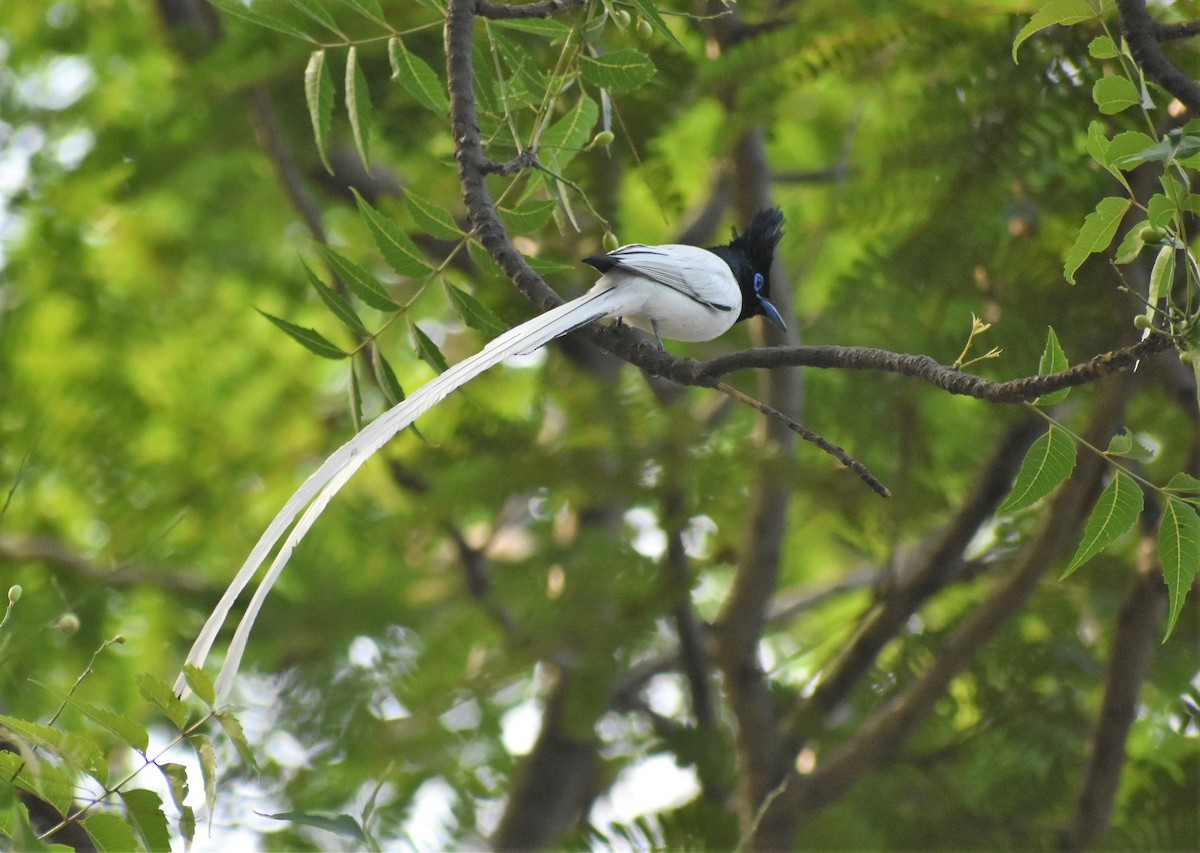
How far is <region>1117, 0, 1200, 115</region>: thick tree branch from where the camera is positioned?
1.72 metres

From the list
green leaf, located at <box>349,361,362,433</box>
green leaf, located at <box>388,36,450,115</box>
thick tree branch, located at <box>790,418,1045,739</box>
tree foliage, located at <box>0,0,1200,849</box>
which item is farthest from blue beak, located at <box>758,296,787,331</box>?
green leaf, located at <box>349,361,362,433</box>

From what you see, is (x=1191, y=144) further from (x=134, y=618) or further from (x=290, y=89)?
(x=134, y=618)

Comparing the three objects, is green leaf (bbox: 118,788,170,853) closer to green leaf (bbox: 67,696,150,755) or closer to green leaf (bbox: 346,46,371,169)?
green leaf (bbox: 67,696,150,755)

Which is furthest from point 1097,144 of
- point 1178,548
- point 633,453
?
point 633,453

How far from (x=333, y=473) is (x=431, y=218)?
0.55m

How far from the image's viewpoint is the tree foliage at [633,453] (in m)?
2.77

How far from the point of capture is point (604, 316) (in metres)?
2.29

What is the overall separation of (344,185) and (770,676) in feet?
7.81

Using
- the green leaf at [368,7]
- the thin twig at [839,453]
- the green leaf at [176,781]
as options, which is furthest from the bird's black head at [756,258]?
the green leaf at [176,781]

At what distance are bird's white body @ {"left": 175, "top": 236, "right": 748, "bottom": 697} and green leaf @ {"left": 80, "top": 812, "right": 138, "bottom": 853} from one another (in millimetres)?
150

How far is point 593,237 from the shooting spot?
3619mm

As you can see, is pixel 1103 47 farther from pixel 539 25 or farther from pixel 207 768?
pixel 207 768

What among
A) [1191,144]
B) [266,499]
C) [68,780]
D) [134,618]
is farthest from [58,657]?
[1191,144]

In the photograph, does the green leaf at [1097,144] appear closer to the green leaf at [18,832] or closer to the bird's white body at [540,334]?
the bird's white body at [540,334]
